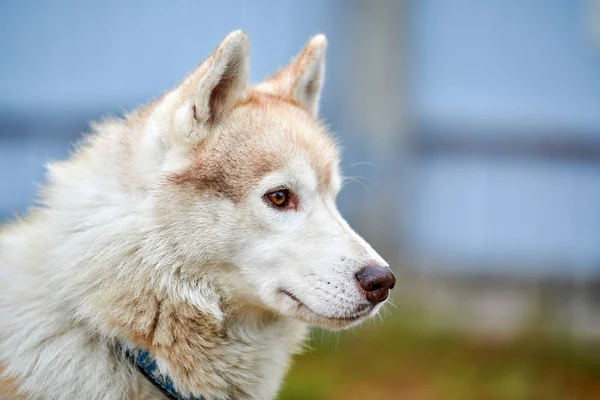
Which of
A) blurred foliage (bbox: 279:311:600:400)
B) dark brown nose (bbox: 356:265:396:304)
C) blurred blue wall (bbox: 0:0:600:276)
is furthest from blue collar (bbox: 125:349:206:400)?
blurred blue wall (bbox: 0:0:600:276)

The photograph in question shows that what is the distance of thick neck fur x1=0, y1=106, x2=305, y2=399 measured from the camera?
284 cm

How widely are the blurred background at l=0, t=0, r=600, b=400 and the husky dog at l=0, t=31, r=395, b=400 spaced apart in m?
3.57

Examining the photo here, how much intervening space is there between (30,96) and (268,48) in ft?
7.30

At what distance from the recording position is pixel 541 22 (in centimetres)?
717

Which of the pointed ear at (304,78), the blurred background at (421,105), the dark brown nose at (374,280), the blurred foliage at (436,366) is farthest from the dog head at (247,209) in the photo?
the blurred background at (421,105)

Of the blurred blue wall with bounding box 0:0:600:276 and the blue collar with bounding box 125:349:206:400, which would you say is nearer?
the blue collar with bounding box 125:349:206:400

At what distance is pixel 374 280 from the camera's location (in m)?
2.90

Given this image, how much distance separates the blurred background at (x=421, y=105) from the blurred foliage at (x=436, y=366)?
69cm

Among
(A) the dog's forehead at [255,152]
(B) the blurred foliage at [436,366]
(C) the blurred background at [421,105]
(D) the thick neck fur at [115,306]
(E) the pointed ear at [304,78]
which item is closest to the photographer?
(D) the thick neck fur at [115,306]

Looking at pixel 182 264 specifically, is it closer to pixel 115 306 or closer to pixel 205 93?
pixel 115 306

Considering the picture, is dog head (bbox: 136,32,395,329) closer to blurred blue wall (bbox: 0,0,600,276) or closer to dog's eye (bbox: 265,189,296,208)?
dog's eye (bbox: 265,189,296,208)

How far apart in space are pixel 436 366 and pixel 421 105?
268cm

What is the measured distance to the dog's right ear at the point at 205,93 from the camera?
2934 mm

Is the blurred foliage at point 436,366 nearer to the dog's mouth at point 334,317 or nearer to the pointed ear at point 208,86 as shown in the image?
the dog's mouth at point 334,317
